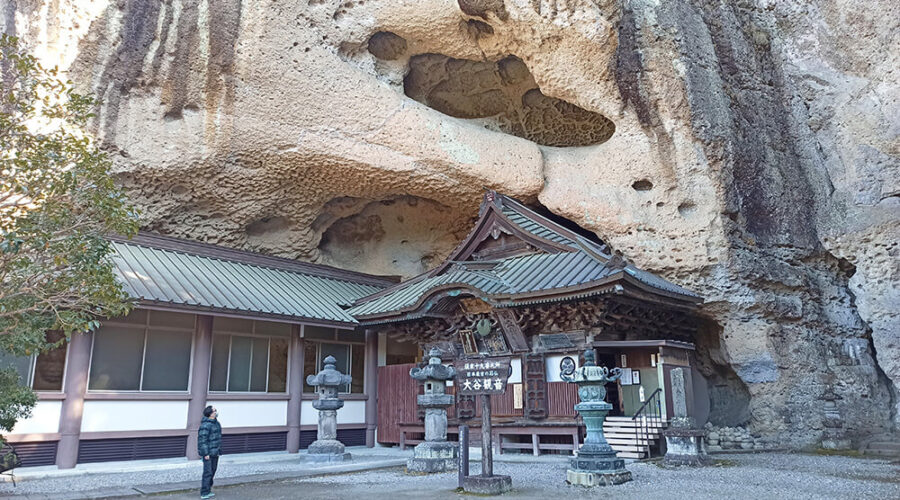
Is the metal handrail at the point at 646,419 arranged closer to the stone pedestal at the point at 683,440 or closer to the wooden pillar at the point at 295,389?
the stone pedestal at the point at 683,440

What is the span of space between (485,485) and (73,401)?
292 inches

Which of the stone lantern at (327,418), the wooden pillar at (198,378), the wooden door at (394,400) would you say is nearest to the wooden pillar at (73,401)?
the wooden pillar at (198,378)

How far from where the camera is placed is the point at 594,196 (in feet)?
46.6

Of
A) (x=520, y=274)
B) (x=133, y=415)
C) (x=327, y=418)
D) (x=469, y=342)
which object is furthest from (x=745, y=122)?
(x=133, y=415)

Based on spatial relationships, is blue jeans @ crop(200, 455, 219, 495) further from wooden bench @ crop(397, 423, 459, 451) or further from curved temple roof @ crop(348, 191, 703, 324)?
wooden bench @ crop(397, 423, 459, 451)

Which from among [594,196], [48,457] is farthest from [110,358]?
[594,196]

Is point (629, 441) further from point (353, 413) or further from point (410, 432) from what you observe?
point (353, 413)

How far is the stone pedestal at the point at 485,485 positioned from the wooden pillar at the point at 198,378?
6.46m

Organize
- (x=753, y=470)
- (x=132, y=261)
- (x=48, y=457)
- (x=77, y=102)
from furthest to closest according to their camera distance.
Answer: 1. (x=132, y=261)
2. (x=48, y=457)
3. (x=753, y=470)
4. (x=77, y=102)

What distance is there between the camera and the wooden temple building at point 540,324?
11.3m

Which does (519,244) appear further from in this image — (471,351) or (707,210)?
(707,210)

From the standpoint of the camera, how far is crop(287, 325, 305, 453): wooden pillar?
43.2 ft

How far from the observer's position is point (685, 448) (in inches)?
388

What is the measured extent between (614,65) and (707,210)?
3.77 metres
